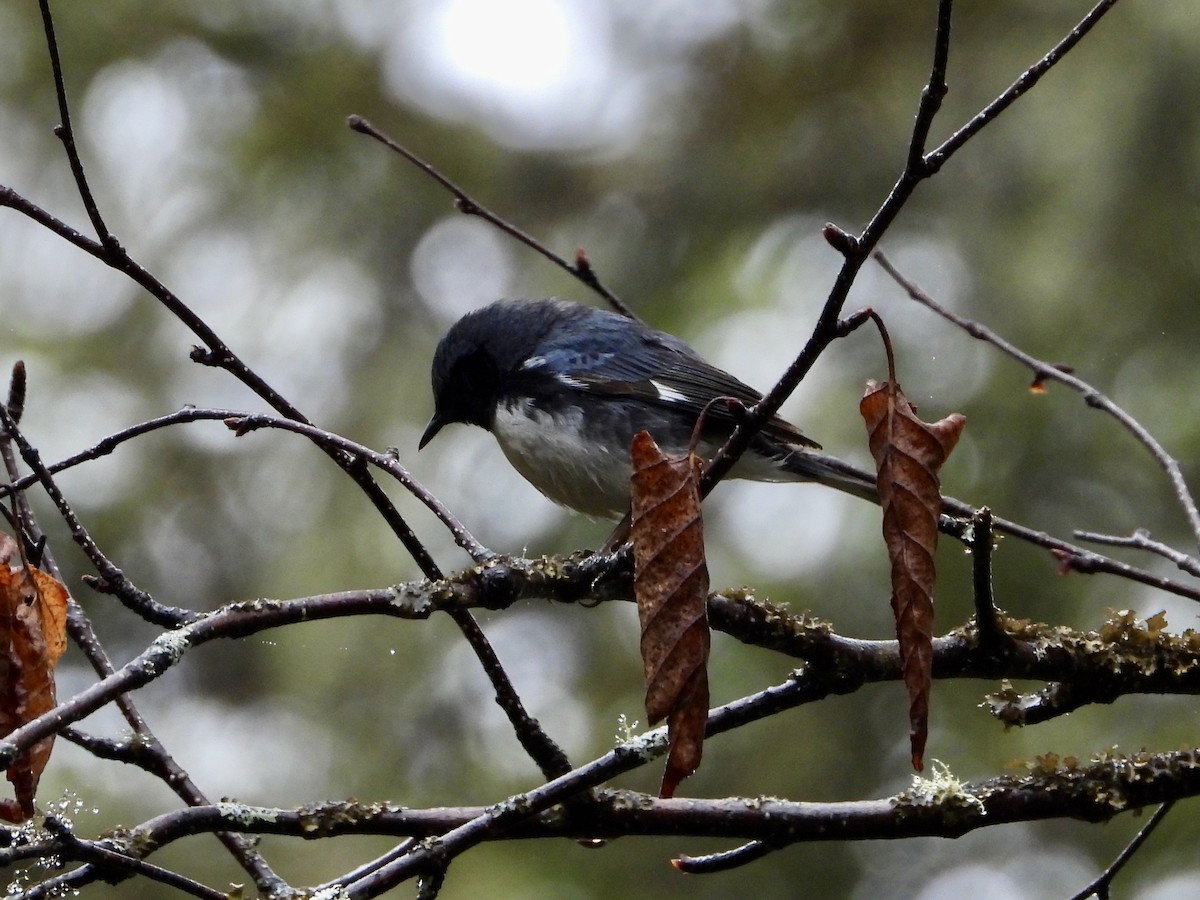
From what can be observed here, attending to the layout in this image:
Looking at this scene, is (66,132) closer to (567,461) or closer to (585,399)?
(567,461)

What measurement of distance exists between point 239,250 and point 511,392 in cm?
271

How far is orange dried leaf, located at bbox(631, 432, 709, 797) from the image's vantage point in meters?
1.46

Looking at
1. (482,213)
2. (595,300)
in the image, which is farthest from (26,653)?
(595,300)

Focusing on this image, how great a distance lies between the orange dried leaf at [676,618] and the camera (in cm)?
146

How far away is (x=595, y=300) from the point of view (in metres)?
6.73

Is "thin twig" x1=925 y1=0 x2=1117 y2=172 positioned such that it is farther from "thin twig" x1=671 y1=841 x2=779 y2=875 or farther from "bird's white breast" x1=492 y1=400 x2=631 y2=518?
"bird's white breast" x1=492 y1=400 x2=631 y2=518

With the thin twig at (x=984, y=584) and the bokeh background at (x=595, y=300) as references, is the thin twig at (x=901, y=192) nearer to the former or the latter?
the thin twig at (x=984, y=584)

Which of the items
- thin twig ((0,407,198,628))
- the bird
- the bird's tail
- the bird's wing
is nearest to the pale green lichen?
thin twig ((0,407,198,628))

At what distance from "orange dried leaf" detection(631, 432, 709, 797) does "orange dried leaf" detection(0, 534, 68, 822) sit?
0.87 meters

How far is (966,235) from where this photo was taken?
555cm

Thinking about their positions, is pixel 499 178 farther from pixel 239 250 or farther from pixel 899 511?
pixel 899 511

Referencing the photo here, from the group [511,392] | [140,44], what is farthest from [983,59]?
[140,44]

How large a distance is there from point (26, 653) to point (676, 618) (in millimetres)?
947

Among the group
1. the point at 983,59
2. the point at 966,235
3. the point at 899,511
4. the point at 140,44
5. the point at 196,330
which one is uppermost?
the point at 140,44
